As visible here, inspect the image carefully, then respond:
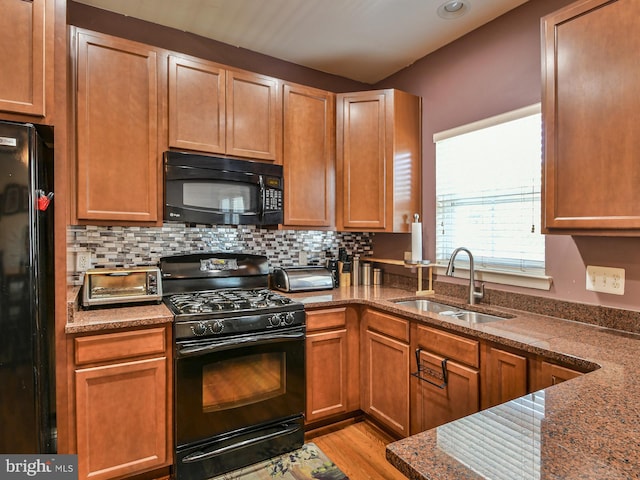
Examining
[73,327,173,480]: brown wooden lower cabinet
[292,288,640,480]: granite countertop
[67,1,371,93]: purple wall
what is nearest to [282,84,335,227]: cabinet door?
[67,1,371,93]: purple wall

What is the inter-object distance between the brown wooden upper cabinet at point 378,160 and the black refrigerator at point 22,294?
1871mm

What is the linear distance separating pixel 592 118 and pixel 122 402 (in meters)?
2.45

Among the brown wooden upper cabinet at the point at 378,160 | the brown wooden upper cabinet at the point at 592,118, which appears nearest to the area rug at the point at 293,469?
the brown wooden upper cabinet at the point at 378,160

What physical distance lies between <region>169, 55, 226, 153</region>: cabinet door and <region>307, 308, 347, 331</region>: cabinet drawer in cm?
120

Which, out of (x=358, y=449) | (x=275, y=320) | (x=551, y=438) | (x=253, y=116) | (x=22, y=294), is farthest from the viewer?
(x=253, y=116)

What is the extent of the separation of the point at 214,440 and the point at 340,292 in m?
1.22

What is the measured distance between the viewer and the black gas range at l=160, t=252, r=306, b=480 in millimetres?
1934

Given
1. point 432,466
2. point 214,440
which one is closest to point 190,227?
point 214,440

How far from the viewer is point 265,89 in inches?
101

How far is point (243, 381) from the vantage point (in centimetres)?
210

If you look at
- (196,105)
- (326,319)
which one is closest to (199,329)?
(326,319)

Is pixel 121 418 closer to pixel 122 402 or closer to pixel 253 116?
pixel 122 402

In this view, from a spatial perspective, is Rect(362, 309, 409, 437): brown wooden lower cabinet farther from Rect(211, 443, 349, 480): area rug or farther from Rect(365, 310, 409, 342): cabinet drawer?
Rect(211, 443, 349, 480): area rug

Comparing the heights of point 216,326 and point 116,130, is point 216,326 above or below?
below
